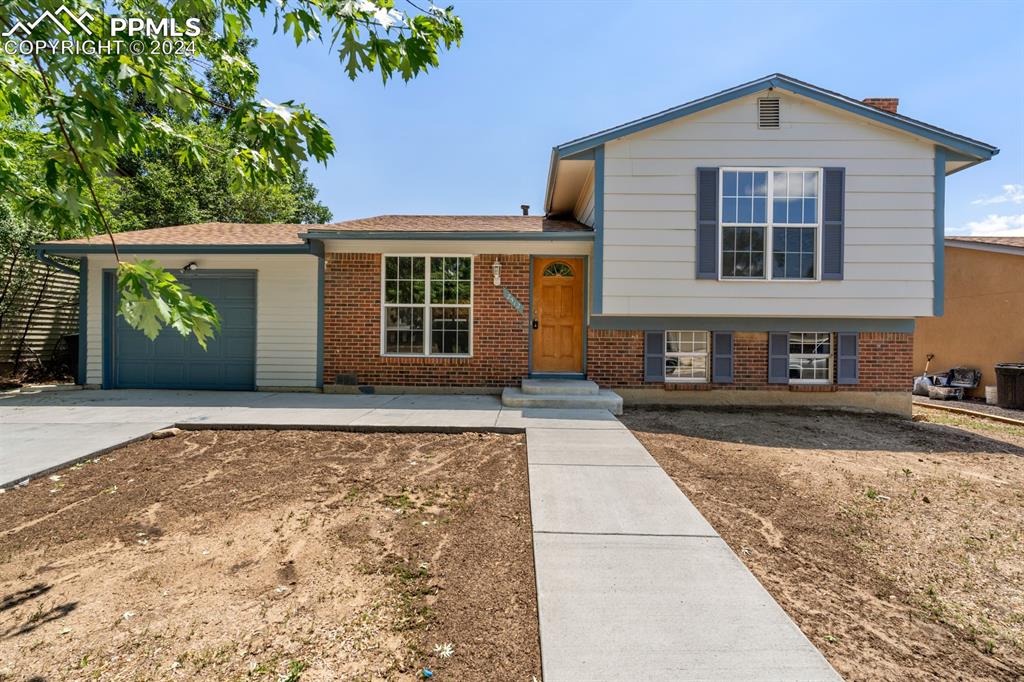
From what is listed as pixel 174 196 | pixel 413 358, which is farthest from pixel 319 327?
pixel 174 196

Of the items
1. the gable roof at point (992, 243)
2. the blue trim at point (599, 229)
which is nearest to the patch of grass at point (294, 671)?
the blue trim at point (599, 229)

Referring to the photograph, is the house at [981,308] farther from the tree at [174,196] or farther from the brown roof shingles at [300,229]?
the tree at [174,196]

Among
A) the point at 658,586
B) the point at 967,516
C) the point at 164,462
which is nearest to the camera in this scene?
A: the point at 658,586

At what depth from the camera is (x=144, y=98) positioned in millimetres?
2420

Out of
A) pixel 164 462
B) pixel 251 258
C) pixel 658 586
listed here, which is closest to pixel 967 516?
pixel 658 586

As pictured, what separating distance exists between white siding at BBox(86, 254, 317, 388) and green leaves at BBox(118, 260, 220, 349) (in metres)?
6.38

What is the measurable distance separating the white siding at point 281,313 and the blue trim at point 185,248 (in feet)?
1.14

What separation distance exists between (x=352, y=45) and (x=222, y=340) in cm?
762

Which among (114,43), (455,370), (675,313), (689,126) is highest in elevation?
(689,126)

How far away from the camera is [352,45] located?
2.45 m

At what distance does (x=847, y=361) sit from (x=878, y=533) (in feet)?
18.4

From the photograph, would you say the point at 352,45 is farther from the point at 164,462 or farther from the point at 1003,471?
the point at 1003,471

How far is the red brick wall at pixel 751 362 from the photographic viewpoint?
24.6ft

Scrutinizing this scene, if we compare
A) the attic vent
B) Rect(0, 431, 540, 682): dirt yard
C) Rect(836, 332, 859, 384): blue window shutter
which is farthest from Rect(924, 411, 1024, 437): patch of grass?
Rect(0, 431, 540, 682): dirt yard
